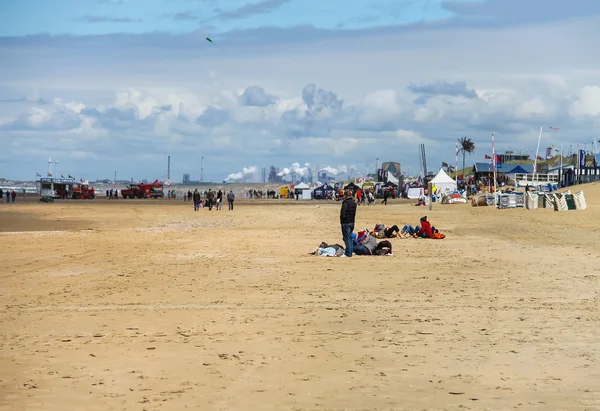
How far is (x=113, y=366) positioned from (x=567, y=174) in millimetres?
94752

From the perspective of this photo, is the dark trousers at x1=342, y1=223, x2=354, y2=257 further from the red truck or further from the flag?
the red truck

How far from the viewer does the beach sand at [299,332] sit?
7465 millimetres

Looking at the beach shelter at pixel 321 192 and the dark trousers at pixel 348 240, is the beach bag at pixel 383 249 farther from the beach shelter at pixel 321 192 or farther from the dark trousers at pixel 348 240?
the beach shelter at pixel 321 192

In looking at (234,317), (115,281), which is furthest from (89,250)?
(234,317)

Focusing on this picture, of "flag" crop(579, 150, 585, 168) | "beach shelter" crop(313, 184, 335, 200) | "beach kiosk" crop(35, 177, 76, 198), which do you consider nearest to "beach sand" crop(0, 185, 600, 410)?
"flag" crop(579, 150, 585, 168)

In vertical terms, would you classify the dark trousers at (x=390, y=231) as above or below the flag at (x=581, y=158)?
below

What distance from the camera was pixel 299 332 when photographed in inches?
412

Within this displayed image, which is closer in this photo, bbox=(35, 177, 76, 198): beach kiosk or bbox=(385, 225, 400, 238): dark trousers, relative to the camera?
bbox=(385, 225, 400, 238): dark trousers

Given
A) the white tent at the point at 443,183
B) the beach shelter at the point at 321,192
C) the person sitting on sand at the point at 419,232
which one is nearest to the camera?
the person sitting on sand at the point at 419,232

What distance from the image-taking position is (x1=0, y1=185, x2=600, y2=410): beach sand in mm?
7465

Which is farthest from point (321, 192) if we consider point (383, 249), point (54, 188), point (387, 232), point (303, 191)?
point (383, 249)

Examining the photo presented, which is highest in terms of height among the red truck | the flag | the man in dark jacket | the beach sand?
the flag

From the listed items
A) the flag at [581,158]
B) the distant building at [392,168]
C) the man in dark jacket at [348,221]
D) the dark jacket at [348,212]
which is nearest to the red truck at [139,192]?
the distant building at [392,168]

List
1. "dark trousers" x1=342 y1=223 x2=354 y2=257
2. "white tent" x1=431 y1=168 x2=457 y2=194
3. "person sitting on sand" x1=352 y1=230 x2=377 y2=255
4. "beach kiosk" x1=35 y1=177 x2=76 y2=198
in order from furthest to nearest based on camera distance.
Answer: "beach kiosk" x1=35 y1=177 x2=76 y2=198
"white tent" x1=431 y1=168 x2=457 y2=194
"person sitting on sand" x1=352 y1=230 x2=377 y2=255
"dark trousers" x1=342 y1=223 x2=354 y2=257
